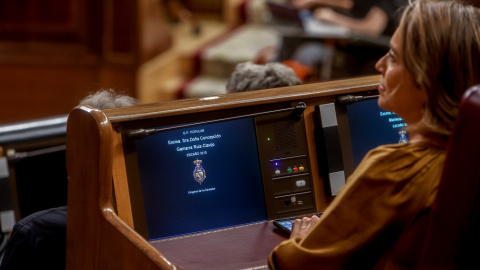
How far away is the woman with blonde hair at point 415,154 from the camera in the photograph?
130 cm

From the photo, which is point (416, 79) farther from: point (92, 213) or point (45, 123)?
point (45, 123)

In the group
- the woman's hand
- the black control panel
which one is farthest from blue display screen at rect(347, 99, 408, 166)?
the woman's hand

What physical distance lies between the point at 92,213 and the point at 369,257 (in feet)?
2.25

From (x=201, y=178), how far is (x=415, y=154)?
71 cm

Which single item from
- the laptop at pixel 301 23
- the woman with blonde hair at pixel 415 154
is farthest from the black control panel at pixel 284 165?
the laptop at pixel 301 23

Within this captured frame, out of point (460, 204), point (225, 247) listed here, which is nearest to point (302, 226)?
point (225, 247)

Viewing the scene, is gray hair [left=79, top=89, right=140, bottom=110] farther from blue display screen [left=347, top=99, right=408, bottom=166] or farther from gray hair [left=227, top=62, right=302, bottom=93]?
blue display screen [left=347, top=99, right=408, bottom=166]

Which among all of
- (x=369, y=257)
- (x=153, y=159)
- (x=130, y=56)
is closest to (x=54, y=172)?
(x=153, y=159)

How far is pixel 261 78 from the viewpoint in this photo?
2.29 m

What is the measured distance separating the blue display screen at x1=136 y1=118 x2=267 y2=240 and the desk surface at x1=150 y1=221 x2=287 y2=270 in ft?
0.11

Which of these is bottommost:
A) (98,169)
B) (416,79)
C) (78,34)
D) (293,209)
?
(293,209)

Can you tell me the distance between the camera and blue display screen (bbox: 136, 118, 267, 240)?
183 cm

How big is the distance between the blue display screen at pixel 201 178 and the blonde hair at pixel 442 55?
68 centimetres

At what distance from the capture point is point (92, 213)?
1.72m
